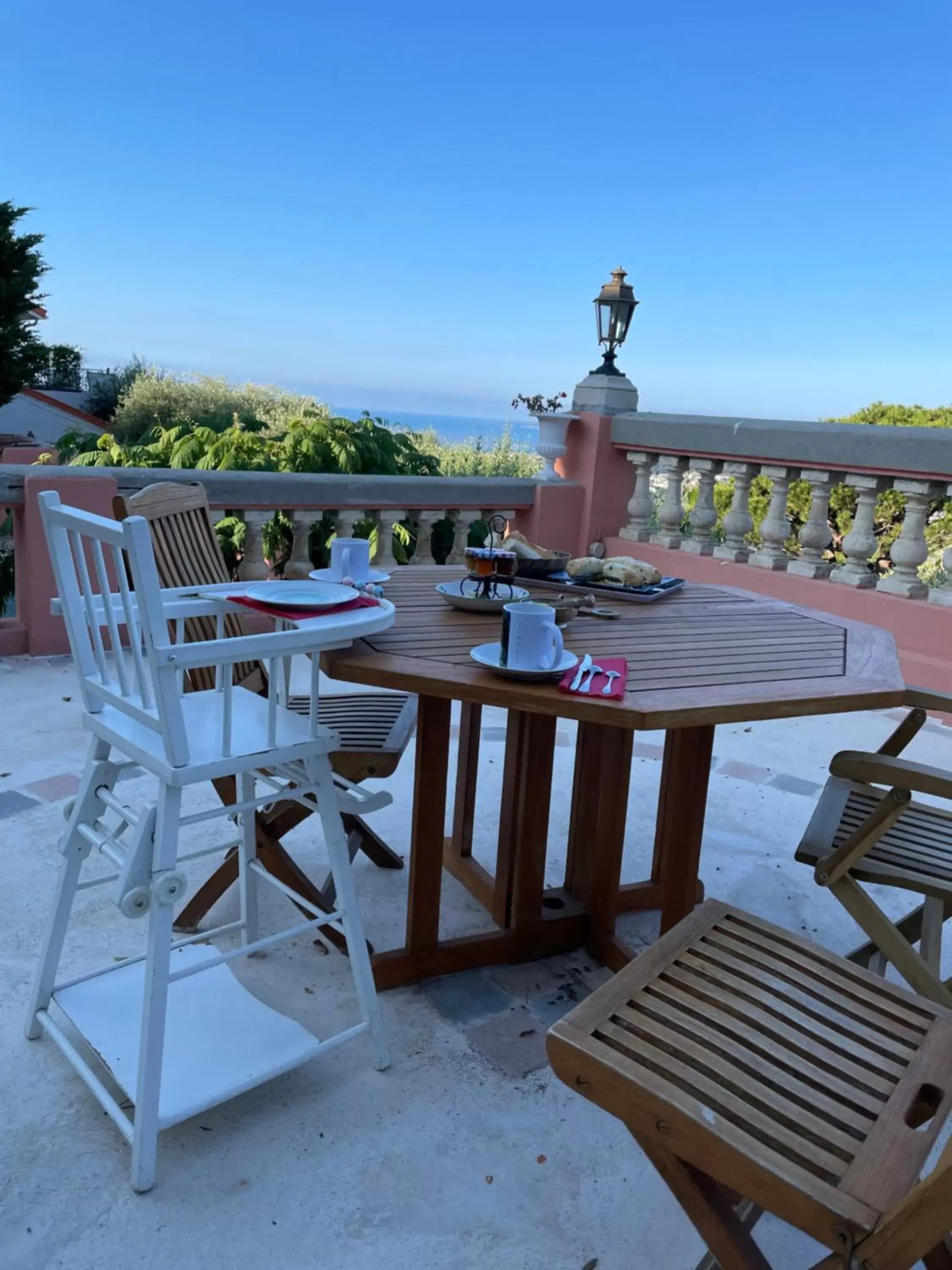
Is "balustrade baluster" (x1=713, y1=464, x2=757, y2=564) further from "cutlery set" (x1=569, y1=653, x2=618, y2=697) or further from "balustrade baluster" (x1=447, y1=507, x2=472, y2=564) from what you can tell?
"cutlery set" (x1=569, y1=653, x2=618, y2=697)

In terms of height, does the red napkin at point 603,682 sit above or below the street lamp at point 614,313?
below

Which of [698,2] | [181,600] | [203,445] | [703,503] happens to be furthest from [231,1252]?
[698,2]

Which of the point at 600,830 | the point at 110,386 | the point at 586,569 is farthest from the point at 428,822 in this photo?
the point at 110,386

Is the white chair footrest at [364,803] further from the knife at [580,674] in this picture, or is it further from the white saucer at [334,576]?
the white saucer at [334,576]

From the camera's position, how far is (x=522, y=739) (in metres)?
2.05

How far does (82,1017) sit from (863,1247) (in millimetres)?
1371

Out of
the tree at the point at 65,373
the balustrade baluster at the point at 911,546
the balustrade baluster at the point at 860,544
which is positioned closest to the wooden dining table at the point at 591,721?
the balustrade baluster at the point at 911,546

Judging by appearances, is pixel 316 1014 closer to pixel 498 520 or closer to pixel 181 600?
pixel 181 600

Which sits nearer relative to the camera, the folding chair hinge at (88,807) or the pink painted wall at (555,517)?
the folding chair hinge at (88,807)

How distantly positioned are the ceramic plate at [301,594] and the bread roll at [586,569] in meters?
0.76

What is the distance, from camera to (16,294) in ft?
58.5

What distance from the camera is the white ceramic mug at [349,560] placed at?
211cm

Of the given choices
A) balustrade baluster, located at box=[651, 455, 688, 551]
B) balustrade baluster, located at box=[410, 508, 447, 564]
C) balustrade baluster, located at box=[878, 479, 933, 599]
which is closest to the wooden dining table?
balustrade baluster, located at box=[878, 479, 933, 599]

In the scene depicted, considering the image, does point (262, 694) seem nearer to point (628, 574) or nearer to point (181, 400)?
point (628, 574)
